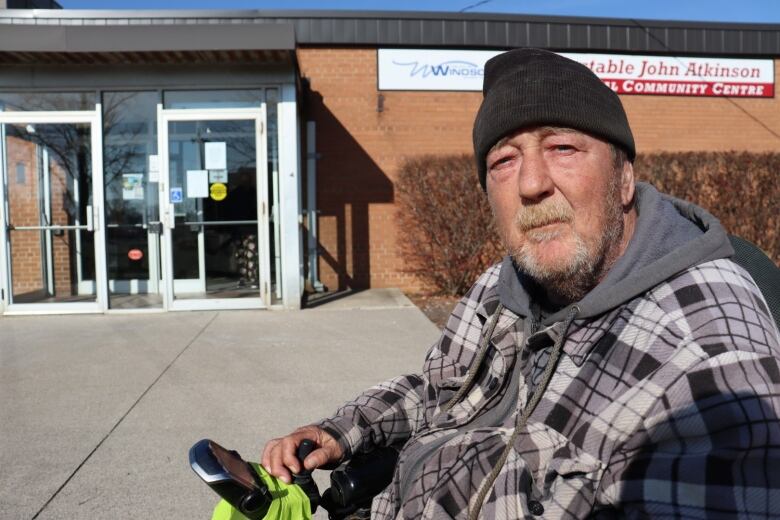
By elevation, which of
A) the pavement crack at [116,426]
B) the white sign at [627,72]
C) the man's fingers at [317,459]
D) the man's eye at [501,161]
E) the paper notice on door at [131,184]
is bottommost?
the pavement crack at [116,426]

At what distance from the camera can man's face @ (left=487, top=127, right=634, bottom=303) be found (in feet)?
5.31

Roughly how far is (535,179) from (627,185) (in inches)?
10.4

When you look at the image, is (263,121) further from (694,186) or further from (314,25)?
(694,186)

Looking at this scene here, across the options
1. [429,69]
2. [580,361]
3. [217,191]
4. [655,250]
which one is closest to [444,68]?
[429,69]

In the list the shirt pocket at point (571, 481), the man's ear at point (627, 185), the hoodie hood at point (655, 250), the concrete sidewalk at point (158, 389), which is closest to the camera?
the shirt pocket at point (571, 481)

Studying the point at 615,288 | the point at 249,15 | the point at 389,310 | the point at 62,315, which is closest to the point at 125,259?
the point at 62,315

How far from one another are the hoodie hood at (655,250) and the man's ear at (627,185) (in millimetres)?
37

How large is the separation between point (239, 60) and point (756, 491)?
26.6ft

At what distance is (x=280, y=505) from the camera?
5.30ft

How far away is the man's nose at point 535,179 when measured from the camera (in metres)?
1.62

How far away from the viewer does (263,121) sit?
847 cm

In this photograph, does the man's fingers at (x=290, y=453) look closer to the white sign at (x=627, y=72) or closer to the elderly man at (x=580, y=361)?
the elderly man at (x=580, y=361)

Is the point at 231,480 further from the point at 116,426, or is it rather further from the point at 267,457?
the point at 116,426

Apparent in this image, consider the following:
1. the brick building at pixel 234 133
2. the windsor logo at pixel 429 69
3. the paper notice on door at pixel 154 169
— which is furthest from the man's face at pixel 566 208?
the windsor logo at pixel 429 69
